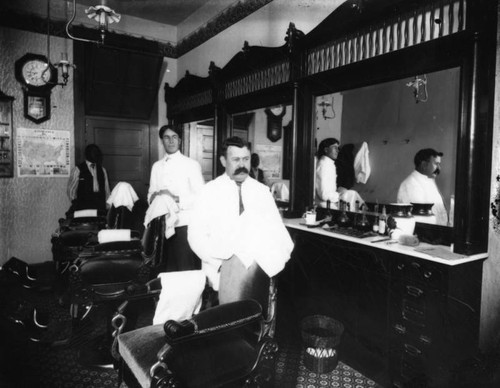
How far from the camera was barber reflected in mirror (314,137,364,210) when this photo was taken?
311cm

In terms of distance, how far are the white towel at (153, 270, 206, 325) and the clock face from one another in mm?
4275

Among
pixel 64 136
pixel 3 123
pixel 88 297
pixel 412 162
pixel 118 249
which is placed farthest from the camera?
pixel 64 136

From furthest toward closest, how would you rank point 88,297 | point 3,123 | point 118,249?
point 3,123 < point 118,249 < point 88,297

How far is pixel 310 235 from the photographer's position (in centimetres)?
286

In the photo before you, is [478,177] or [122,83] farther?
[122,83]

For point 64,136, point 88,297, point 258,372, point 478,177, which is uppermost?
point 64,136

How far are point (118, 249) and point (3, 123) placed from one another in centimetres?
316

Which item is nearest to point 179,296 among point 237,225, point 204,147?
point 237,225

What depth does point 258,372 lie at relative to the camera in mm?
1602

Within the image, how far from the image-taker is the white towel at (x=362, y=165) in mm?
2871

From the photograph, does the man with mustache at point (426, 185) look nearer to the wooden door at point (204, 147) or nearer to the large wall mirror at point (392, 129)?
the large wall mirror at point (392, 129)

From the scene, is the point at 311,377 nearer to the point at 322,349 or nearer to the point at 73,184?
the point at 322,349

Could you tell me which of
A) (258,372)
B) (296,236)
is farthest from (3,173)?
(258,372)

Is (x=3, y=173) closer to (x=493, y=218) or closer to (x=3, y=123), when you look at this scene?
(x=3, y=123)
